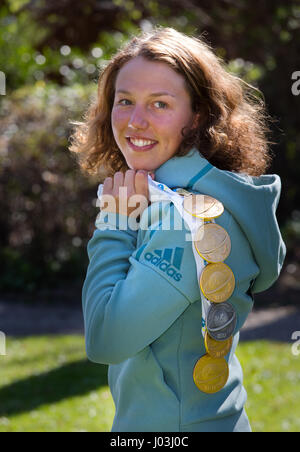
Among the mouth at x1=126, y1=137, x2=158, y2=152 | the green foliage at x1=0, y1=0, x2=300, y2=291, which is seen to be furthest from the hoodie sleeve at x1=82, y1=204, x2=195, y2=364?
the green foliage at x1=0, y1=0, x2=300, y2=291

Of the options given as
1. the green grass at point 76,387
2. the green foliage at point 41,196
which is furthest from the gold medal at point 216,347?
the green foliage at point 41,196

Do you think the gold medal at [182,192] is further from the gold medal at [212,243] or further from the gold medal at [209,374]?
the gold medal at [209,374]

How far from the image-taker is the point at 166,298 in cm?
155

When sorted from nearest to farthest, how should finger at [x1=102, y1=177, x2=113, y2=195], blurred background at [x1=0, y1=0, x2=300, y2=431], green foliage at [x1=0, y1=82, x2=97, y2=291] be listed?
finger at [x1=102, y1=177, x2=113, y2=195]
blurred background at [x1=0, y1=0, x2=300, y2=431]
green foliage at [x1=0, y1=82, x2=97, y2=291]

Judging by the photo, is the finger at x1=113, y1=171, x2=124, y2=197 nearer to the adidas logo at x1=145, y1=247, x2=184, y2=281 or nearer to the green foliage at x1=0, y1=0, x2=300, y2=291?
the adidas logo at x1=145, y1=247, x2=184, y2=281

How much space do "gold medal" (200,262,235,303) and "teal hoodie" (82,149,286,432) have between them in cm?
4

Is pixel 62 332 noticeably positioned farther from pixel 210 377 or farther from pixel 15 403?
pixel 210 377

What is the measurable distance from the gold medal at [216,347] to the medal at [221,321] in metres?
0.01

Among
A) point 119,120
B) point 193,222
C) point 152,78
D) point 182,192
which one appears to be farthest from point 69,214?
point 193,222

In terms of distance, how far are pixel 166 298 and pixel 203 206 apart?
25 centimetres

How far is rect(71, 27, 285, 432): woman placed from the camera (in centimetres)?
157

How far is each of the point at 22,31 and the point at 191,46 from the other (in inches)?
409

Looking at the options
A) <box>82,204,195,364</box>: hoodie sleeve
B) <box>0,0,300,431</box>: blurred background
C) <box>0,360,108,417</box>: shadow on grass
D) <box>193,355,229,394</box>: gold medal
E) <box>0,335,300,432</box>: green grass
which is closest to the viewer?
<box>82,204,195,364</box>: hoodie sleeve

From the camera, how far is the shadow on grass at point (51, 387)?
4.67 metres
